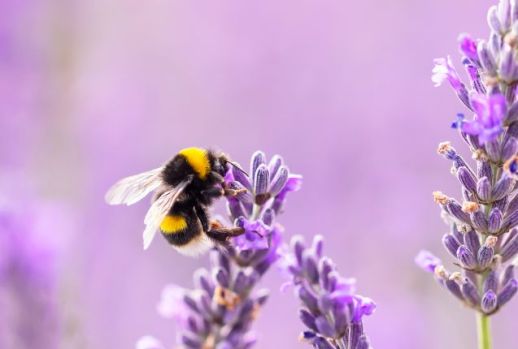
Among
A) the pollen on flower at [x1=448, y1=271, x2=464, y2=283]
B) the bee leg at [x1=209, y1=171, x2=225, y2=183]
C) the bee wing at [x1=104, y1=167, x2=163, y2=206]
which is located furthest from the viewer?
the bee wing at [x1=104, y1=167, x2=163, y2=206]

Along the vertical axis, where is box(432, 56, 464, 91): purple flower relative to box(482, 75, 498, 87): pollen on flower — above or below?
above

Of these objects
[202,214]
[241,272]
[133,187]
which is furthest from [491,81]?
[133,187]

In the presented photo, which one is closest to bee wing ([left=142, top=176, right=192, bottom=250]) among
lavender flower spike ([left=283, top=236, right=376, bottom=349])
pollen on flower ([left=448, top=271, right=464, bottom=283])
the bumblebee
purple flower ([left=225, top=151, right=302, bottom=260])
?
the bumblebee

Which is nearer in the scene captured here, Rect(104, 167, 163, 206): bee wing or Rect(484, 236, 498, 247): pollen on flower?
Rect(484, 236, 498, 247): pollen on flower

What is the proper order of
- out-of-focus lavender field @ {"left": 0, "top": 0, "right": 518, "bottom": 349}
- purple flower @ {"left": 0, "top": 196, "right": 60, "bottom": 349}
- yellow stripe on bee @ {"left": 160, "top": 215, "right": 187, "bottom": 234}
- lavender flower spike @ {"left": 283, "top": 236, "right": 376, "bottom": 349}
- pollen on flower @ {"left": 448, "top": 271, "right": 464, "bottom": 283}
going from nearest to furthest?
lavender flower spike @ {"left": 283, "top": 236, "right": 376, "bottom": 349}
pollen on flower @ {"left": 448, "top": 271, "right": 464, "bottom": 283}
yellow stripe on bee @ {"left": 160, "top": 215, "right": 187, "bottom": 234}
purple flower @ {"left": 0, "top": 196, "right": 60, "bottom": 349}
out-of-focus lavender field @ {"left": 0, "top": 0, "right": 518, "bottom": 349}

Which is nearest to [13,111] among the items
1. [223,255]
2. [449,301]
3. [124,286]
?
[124,286]

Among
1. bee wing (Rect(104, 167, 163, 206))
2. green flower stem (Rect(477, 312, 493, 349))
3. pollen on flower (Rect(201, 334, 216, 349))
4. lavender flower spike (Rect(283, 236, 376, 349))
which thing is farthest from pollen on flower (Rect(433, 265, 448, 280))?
bee wing (Rect(104, 167, 163, 206))

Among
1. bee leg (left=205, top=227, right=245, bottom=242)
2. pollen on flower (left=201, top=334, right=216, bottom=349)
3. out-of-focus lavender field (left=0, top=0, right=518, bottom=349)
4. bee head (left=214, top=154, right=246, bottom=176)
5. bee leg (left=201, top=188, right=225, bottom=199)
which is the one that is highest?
out-of-focus lavender field (left=0, top=0, right=518, bottom=349)

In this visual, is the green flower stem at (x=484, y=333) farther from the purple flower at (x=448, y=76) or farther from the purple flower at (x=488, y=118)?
the purple flower at (x=448, y=76)

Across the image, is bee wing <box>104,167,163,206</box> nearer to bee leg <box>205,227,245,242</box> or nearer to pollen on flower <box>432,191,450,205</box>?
bee leg <box>205,227,245,242</box>
